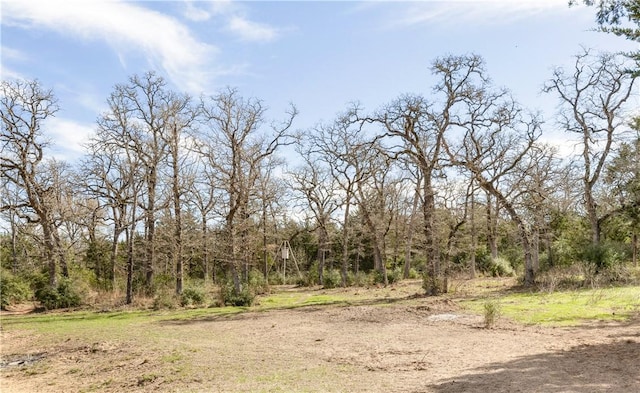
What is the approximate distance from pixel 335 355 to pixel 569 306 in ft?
27.2

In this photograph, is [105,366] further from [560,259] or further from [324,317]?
[560,259]

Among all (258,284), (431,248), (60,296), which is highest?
(431,248)

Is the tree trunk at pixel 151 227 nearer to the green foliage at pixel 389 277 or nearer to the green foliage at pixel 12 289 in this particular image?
the green foliage at pixel 12 289

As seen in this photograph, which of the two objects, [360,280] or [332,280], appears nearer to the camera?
[332,280]

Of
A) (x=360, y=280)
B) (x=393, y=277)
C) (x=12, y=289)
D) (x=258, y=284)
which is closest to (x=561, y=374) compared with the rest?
(x=258, y=284)

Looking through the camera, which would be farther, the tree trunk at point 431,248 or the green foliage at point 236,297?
the green foliage at point 236,297

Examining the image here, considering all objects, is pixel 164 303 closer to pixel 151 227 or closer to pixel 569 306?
pixel 151 227

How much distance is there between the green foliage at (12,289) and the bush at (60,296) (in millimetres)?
944

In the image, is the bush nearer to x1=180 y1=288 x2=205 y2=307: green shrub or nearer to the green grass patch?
x1=180 y1=288 x2=205 y2=307: green shrub

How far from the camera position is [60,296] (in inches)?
859

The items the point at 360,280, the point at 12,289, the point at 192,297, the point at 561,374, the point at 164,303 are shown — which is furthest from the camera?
the point at 360,280

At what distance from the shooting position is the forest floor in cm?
710

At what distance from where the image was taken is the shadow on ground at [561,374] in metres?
6.33

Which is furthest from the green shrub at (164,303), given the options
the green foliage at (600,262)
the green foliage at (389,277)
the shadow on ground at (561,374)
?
the green foliage at (600,262)
